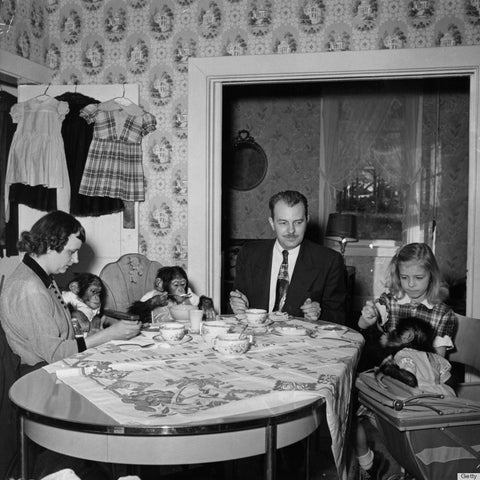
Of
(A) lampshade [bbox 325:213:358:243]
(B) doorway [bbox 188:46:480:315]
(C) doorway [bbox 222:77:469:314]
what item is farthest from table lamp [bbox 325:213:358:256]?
(B) doorway [bbox 188:46:480:315]

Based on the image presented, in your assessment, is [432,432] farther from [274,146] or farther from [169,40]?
[274,146]

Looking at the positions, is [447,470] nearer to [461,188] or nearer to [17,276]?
[17,276]

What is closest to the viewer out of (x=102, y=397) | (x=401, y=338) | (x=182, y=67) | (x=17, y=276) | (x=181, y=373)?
(x=102, y=397)

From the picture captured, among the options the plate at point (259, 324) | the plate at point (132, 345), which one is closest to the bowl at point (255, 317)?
the plate at point (259, 324)

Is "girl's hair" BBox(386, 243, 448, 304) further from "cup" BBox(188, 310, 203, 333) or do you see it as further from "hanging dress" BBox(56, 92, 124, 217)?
"hanging dress" BBox(56, 92, 124, 217)

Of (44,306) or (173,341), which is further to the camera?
(173,341)

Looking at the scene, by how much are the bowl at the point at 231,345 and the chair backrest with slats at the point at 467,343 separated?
51.9 inches

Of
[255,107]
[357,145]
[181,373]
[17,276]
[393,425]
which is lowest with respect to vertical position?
[393,425]

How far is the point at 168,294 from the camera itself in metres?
4.22

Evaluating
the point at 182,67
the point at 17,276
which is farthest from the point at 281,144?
the point at 17,276

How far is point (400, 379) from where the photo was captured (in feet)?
8.86

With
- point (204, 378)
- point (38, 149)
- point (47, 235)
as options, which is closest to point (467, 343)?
point (204, 378)

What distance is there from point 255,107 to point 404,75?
3.76 meters

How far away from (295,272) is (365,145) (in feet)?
14.1
